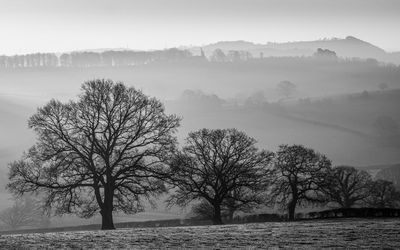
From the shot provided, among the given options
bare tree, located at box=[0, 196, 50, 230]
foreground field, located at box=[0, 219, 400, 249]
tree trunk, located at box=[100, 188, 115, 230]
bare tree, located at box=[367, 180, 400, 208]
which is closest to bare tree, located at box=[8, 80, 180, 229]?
tree trunk, located at box=[100, 188, 115, 230]

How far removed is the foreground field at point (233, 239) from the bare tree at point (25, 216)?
57.7 metres

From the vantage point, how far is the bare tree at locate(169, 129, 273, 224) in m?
46.1

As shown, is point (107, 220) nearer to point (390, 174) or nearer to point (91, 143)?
point (91, 143)

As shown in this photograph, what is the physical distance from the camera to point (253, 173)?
46.8 m

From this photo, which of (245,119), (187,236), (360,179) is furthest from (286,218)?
(245,119)

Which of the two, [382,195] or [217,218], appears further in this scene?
[382,195]

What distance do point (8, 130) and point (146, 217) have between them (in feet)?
321

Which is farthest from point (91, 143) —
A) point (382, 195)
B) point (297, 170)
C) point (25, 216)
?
point (25, 216)

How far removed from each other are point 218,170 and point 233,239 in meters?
18.6

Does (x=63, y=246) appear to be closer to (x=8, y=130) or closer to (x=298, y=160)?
(x=298, y=160)

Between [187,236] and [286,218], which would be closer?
[187,236]

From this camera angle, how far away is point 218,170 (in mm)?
47625

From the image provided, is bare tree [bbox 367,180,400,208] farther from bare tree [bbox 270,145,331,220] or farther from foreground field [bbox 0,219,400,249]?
foreground field [bbox 0,219,400,249]

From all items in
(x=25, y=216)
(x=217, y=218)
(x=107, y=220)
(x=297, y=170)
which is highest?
(x=297, y=170)
